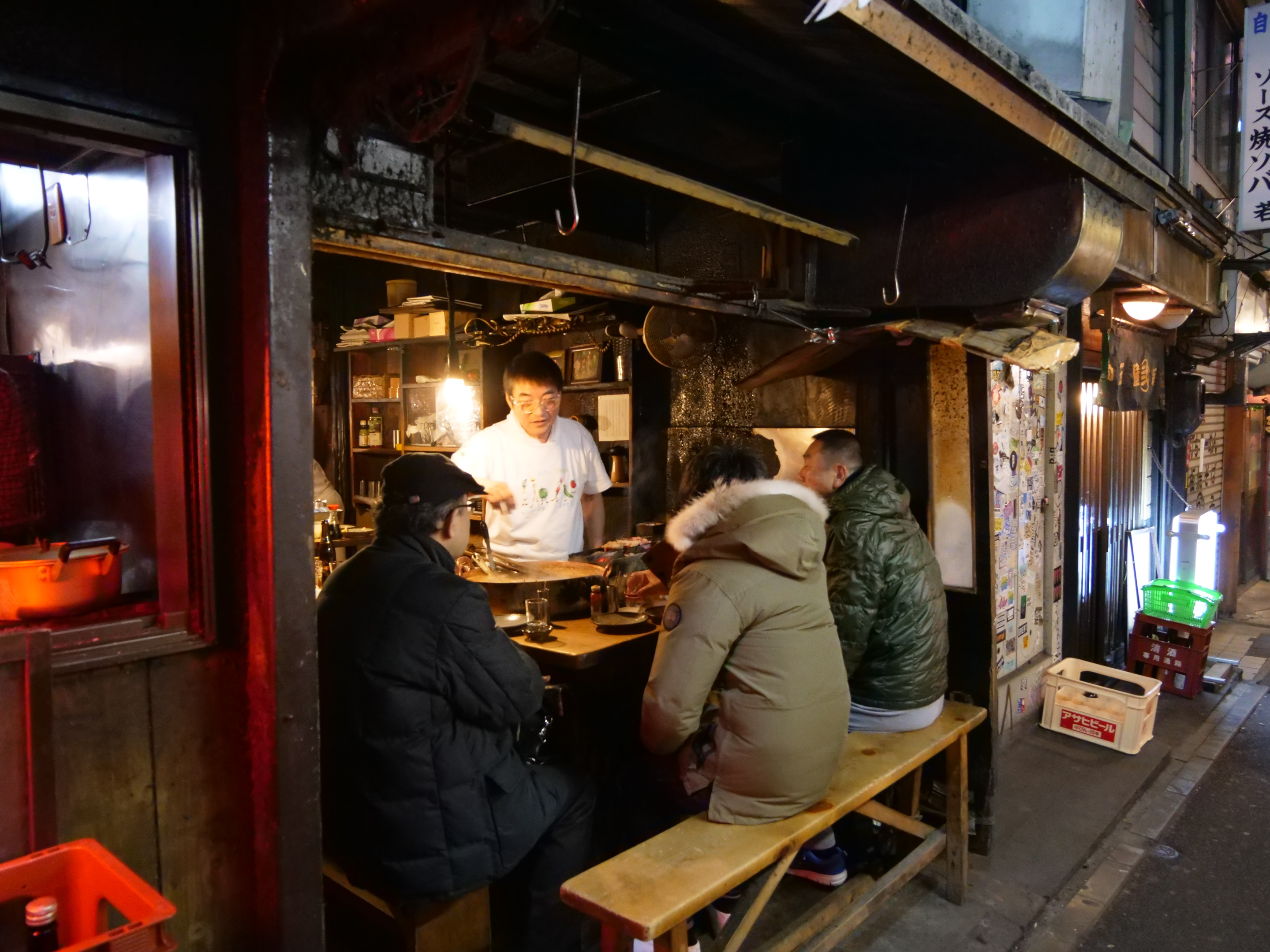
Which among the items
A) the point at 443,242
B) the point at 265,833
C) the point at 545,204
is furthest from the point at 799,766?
the point at 545,204

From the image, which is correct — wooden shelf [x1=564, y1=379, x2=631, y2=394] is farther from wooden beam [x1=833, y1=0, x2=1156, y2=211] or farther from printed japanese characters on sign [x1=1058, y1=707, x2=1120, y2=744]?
printed japanese characters on sign [x1=1058, y1=707, x2=1120, y2=744]

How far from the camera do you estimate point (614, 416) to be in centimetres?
757

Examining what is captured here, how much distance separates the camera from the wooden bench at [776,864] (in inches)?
111

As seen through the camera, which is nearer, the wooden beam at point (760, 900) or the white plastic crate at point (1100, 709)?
the wooden beam at point (760, 900)

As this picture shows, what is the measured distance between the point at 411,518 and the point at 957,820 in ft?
11.2

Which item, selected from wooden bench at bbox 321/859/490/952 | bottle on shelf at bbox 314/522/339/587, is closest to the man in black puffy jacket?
wooden bench at bbox 321/859/490/952

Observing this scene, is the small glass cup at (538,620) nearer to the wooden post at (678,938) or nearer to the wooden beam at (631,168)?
the wooden post at (678,938)

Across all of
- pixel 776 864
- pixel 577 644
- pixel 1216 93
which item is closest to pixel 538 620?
pixel 577 644

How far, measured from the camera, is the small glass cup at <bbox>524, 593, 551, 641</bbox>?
4.19 meters

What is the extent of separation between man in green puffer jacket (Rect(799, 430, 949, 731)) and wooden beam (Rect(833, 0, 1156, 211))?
185 centimetres

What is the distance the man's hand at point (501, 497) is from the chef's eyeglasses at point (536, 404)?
0.55 meters

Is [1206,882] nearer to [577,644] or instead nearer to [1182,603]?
[577,644]

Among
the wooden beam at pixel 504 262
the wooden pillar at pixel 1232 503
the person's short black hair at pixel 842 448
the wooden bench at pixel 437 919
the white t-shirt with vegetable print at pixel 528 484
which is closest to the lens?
the wooden beam at pixel 504 262

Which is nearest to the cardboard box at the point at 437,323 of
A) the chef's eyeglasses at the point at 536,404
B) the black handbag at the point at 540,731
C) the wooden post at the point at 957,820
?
the chef's eyeglasses at the point at 536,404
